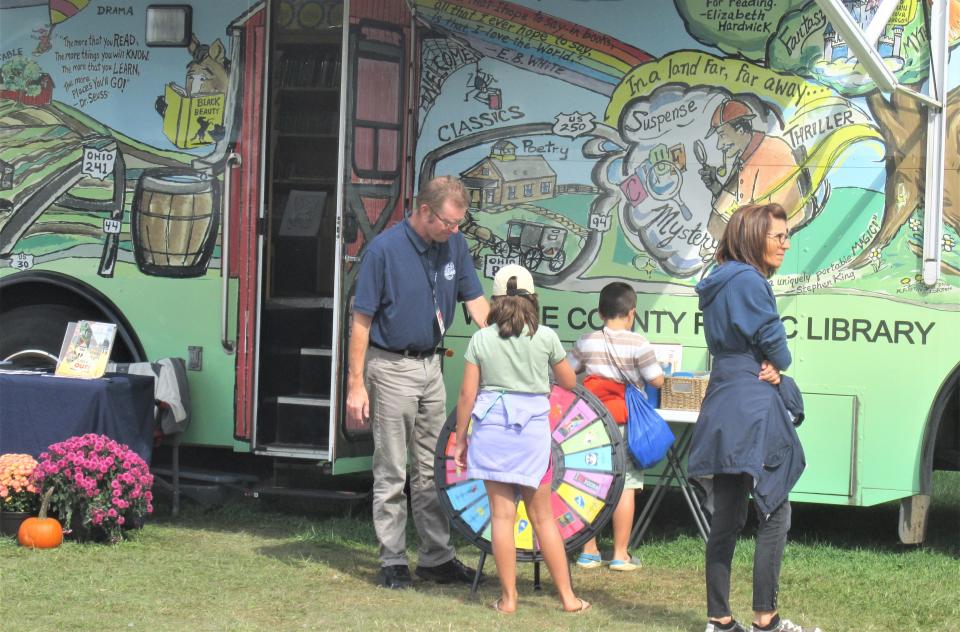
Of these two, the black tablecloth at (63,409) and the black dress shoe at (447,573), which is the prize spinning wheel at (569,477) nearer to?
the black dress shoe at (447,573)

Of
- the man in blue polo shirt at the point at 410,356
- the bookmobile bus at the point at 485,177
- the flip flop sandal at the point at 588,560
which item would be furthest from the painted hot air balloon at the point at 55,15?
the flip flop sandal at the point at 588,560

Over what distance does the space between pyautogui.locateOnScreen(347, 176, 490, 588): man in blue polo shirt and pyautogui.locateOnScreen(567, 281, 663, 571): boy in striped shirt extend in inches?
25.6

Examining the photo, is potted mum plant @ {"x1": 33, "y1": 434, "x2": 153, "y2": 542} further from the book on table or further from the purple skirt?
the purple skirt

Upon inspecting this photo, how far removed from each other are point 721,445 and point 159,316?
12.1 ft

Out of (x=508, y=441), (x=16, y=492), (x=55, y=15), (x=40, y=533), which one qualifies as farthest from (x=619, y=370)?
(x=55, y=15)

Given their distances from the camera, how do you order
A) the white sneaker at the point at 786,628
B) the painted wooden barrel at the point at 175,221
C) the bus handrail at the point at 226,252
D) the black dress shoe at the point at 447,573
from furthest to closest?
the painted wooden barrel at the point at 175,221 < the bus handrail at the point at 226,252 < the black dress shoe at the point at 447,573 < the white sneaker at the point at 786,628

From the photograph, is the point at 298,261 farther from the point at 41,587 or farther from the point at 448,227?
the point at 41,587

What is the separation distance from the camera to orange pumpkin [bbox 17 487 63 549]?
632cm

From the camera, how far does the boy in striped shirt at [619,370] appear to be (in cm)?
620

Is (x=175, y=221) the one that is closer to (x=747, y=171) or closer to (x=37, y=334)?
(x=37, y=334)

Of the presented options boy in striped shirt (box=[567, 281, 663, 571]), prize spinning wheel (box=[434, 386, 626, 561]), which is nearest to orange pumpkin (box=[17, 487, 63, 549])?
prize spinning wheel (box=[434, 386, 626, 561])

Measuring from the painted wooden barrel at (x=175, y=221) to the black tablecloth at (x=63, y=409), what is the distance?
2.34 feet

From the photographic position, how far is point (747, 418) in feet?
15.6

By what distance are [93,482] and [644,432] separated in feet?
8.54
